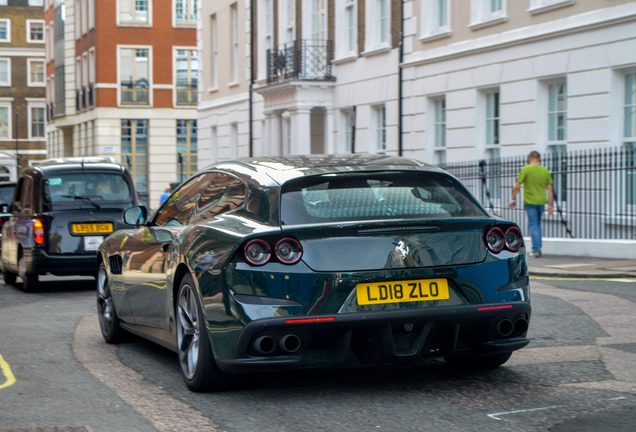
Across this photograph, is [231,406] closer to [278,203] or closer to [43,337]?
[278,203]

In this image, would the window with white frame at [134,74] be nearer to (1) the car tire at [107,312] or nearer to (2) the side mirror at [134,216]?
(1) the car tire at [107,312]

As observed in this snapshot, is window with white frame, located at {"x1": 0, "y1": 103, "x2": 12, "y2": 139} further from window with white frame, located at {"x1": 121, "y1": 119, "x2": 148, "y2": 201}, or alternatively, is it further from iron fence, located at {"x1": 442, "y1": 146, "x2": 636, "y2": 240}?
iron fence, located at {"x1": 442, "y1": 146, "x2": 636, "y2": 240}

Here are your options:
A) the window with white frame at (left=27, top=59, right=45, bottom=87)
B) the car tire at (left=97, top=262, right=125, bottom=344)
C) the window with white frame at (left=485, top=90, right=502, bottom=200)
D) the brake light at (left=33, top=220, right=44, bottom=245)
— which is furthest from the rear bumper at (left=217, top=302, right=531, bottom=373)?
the window with white frame at (left=27, top=59, right=45, bottom=87)

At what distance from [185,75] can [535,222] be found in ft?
138

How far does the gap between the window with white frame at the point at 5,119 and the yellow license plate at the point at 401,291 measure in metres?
86.3

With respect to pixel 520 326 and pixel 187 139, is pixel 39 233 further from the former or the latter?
pixel 187 139

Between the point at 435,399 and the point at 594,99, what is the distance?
48.5 ft

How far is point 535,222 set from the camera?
18.5 m

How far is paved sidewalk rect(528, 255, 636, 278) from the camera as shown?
14.6 m

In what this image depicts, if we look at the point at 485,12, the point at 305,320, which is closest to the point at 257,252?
the point at 305,320

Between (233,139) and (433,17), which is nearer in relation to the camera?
(433,17)

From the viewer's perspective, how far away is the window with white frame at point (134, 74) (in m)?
57.7

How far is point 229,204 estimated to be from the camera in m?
6.78

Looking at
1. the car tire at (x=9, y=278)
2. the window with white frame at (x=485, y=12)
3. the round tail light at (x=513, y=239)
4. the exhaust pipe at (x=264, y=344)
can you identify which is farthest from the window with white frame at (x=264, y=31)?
the exhaust pipe at (x=264, y=344)
